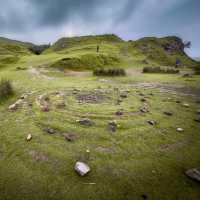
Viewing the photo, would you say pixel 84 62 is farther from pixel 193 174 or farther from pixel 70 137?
pixel 193 174

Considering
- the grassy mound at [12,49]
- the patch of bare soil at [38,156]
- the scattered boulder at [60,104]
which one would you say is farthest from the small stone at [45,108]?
the grassy mound at [12,49]

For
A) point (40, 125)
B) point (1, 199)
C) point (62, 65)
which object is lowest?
point (1, 199)

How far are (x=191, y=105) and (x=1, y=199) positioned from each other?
922cm

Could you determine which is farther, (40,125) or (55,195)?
(40,125)

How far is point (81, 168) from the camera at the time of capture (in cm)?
338

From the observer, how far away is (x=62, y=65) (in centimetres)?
2098

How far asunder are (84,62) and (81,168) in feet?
71.6

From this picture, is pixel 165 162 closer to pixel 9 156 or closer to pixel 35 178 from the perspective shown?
pixel 35 178

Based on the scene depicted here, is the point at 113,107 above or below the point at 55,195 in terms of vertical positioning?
above

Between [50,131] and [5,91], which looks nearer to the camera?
[50,131]

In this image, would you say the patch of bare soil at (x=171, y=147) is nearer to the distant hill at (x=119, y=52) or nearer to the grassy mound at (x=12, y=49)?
the distant hill at (x=119, y=52)

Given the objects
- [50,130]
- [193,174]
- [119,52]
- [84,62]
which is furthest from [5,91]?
[119,52]

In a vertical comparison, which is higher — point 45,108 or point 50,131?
point 45,108

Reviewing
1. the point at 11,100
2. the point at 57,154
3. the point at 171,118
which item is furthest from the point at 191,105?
the point at 11,100
